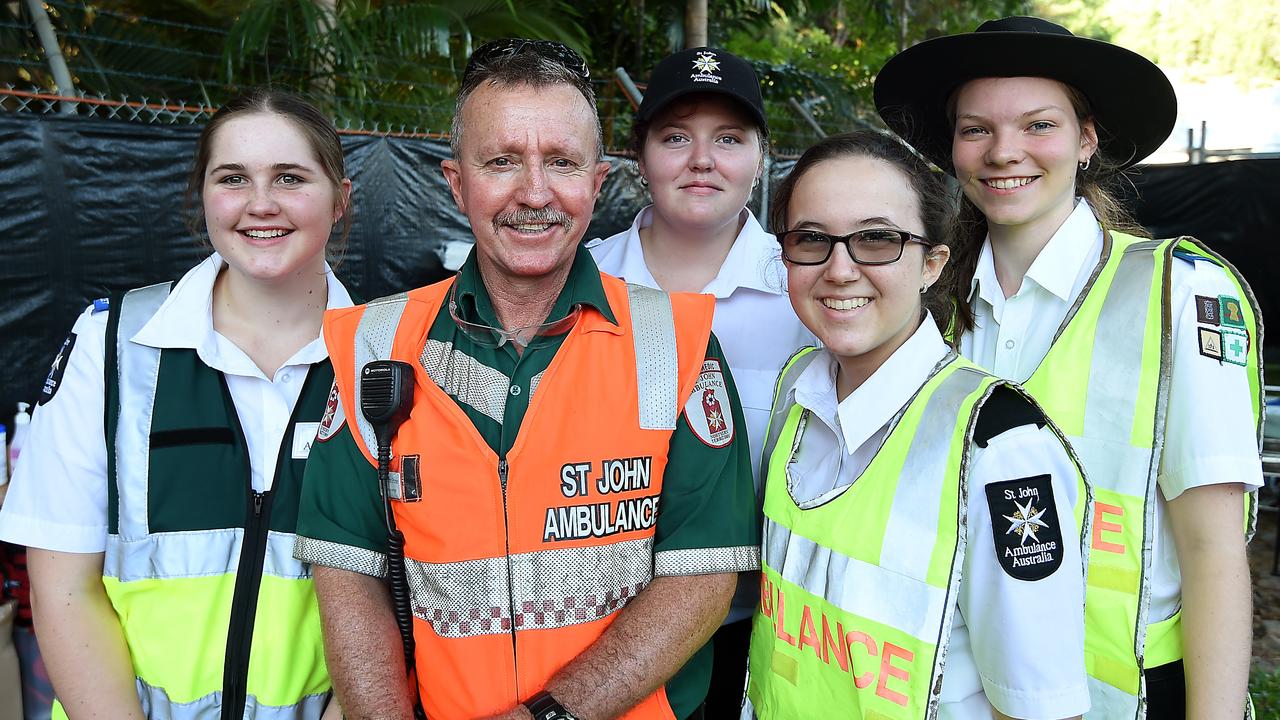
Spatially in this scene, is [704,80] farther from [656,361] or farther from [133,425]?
[133,425]

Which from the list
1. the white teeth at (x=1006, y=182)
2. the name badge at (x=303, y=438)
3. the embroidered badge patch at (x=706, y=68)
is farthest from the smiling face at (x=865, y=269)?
the name badge at (x=303, y=438)

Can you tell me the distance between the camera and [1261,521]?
20.7ft

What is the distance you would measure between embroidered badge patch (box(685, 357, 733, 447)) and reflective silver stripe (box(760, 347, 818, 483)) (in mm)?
158

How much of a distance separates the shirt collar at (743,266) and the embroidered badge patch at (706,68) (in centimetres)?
39

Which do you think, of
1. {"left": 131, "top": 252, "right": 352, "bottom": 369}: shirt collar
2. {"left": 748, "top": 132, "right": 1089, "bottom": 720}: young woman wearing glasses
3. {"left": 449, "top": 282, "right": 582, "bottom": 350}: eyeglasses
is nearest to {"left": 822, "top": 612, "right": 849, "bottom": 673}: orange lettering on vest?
{"left": 748, "top": 132, "right": 1089, "bottom": 720}: young woman wearing glasses

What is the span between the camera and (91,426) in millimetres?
1833

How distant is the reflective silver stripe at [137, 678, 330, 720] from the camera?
72.7 inches

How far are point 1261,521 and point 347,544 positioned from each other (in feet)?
22.6

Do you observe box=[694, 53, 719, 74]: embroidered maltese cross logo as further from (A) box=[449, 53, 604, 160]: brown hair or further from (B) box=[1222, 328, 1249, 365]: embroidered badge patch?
(B) box=[1222, 328, 1249, 365]: embroidered badge patch

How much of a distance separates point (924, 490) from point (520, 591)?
0.75 meters

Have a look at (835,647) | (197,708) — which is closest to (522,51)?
(835,647)

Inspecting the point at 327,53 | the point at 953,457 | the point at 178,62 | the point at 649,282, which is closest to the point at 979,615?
the point at 953,457

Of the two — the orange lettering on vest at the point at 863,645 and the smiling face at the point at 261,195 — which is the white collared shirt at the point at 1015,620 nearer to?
the orange lettering on vest at the point at 863,645

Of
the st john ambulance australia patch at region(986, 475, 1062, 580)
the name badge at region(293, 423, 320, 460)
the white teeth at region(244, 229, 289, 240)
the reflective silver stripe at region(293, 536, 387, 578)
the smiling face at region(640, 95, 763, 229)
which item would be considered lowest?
the reflective silver stripe at region(293, 536, 387, 578)
